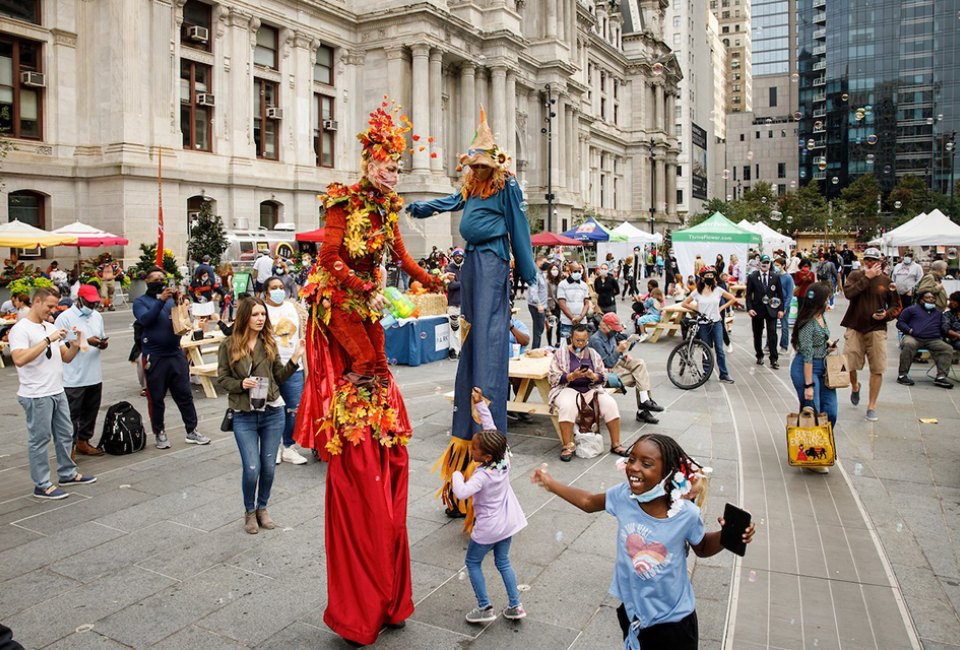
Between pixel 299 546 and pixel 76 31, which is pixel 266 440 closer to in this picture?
pixel 299 546

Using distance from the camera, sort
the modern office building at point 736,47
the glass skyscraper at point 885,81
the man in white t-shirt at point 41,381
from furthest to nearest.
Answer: the modern office building at point 736,47 < the glass skyscraper at point 885,81 < the man in white t-shirt at point 41,381

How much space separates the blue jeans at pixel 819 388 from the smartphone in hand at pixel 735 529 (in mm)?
5391

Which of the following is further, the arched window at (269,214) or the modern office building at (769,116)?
the modern office building at (769,116)

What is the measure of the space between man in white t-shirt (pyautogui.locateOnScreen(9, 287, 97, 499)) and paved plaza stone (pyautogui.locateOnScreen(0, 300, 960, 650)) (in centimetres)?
38

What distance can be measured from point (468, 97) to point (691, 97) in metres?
76.4

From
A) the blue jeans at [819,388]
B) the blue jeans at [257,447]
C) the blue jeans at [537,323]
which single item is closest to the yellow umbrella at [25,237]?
the blue jeans at [537,323]

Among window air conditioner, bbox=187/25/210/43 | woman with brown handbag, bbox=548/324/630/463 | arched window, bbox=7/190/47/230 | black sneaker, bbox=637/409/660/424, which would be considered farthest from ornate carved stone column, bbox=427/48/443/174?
woman with brown handbag, bbox=548/324/630/463

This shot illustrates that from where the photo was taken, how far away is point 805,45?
107000 mm

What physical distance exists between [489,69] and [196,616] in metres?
43.2

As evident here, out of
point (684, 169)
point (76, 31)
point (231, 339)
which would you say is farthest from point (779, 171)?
point (231, 339)

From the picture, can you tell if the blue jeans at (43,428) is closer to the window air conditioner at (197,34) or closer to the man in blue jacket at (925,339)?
the man in blue jacket at (925,339)

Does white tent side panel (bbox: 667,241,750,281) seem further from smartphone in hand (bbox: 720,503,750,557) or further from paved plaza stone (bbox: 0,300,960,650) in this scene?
→ smartphone in hand (bbox: 720,503,750,557)

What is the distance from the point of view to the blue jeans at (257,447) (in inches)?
231

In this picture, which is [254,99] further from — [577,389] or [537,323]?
[577,389]
